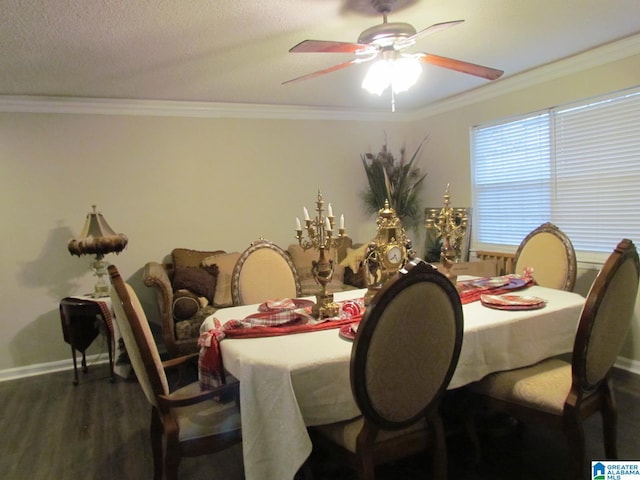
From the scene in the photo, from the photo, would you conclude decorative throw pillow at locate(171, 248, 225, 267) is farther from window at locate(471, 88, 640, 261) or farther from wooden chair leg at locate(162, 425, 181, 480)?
window at locate(471, 88, 640, 261)

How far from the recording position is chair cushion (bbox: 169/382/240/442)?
1726mm

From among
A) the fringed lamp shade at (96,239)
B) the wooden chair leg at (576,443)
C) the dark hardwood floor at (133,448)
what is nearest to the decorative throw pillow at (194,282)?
the fringed lamp shade at (96,239)

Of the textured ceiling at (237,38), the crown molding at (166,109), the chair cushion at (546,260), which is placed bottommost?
the chair cushion at (546,260)

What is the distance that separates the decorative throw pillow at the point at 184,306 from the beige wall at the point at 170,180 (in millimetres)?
786

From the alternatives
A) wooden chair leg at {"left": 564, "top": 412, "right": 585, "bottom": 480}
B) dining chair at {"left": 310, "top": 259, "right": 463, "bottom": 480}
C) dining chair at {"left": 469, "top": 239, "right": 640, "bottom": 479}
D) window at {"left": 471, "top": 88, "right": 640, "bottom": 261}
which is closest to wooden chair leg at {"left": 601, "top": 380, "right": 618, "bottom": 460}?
dining chair at {"left": 469, "top": 239, "right": 640, "bottom": 479}

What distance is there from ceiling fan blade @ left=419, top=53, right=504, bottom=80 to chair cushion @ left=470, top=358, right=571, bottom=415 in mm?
1530

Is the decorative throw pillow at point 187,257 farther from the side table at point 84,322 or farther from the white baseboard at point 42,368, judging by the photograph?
the white baseboard at point 42,368

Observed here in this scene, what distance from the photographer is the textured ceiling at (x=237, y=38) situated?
223cm

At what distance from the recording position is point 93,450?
2500mm

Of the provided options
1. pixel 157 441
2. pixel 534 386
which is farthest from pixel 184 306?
pixel 534 386

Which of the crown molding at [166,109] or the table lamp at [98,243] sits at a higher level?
the crown molding at [166,109]

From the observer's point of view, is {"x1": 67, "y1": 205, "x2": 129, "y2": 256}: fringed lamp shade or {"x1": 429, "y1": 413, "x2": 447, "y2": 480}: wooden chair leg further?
{"x1": 67, "y1": 205, "x2": 129, "y2": 256}: fringed lamp shade

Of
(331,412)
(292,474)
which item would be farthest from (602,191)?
(292,474)

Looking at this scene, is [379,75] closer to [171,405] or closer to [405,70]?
[405,70]
